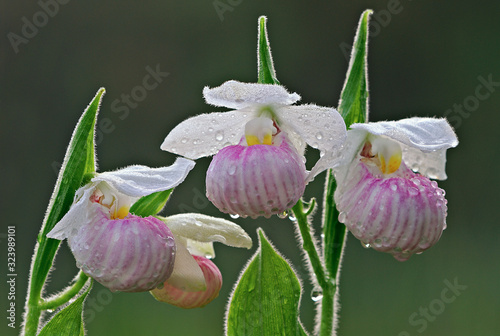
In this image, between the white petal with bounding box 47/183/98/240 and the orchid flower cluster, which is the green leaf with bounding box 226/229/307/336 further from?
the white petal with bounding box 47/183/98/240

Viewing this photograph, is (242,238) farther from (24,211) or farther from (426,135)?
(24,211)

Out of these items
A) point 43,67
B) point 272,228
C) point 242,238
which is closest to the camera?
point 242,238

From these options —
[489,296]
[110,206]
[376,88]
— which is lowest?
[489,296]

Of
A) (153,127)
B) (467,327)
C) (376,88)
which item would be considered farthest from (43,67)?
(467,327)

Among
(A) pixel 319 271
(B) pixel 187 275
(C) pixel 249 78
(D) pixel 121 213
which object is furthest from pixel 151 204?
(C) pixel 249 78

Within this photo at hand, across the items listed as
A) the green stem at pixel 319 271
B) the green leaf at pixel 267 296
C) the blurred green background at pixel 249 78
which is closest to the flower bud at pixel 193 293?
the green leaf at pixel 267 296

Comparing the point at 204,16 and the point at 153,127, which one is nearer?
the point at 153,127

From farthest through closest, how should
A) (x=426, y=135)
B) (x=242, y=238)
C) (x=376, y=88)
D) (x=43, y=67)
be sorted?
(x=376, y=88) → (x=43, y=67) → (x=242, y=238) → (x=426, y=135)

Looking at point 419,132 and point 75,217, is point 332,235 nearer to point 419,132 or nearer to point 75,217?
point 419,132
